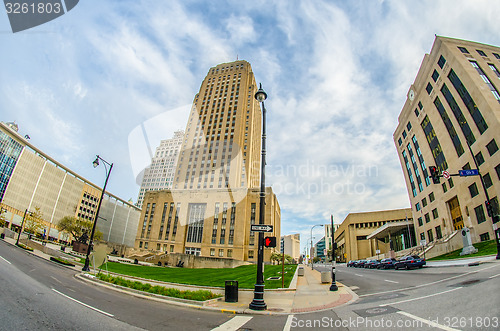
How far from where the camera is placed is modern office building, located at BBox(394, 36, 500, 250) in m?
35.1

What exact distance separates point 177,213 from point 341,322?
7173cm

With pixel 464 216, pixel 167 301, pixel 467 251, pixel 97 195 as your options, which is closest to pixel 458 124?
pixel 464 216

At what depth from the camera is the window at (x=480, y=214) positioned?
118 ft

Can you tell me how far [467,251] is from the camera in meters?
28.2

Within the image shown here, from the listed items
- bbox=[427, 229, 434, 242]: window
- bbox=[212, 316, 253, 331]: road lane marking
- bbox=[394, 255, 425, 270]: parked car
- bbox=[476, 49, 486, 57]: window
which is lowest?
bbox=[212, 316, 253, 331]: road lane marking

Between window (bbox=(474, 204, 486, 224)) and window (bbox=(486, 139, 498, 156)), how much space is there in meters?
8.80

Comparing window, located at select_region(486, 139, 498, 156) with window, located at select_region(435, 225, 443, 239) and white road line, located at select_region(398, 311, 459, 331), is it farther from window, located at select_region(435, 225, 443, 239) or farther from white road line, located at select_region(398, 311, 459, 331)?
white road line, located at select_region(398, 311, 459, 331)

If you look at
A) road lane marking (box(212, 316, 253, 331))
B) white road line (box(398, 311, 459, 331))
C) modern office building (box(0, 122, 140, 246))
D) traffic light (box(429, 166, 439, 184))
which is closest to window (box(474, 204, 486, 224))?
traffic light (box(429, 166, 439, 184))

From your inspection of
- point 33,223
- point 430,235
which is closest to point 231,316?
point 430,235

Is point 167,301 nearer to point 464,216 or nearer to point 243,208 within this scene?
point 464,216

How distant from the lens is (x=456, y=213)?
4309 cm

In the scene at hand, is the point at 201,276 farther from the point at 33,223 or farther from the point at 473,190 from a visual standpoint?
the point at 33,223

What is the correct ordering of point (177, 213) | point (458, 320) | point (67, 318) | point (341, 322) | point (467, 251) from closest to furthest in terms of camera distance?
1. point (458, 320)
2. point (67, 318)
3. point (341, 322)
4. point (467, 251)
5. point (177, 213)

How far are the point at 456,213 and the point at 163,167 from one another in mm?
142540
